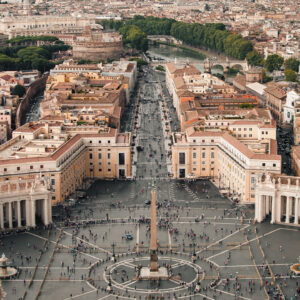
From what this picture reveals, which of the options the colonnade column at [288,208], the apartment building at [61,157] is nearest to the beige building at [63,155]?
the apartment building at [61,157]

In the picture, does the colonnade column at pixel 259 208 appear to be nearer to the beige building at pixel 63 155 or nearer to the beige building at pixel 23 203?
the beige building at pixel 23 203

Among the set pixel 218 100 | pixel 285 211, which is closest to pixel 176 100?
pixel 218 100

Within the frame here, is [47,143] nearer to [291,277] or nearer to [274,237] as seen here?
[274,237]

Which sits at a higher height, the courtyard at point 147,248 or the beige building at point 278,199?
the beige building at point 278,199

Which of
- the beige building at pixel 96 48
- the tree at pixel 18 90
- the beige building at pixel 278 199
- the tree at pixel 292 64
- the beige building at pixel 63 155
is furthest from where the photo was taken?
the beige building at pixel 96 48

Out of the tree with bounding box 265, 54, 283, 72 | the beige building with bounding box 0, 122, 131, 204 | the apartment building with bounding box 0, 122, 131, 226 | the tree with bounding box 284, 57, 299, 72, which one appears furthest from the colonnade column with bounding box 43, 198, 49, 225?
the tree with bounding box 265, 54, 283, 72
